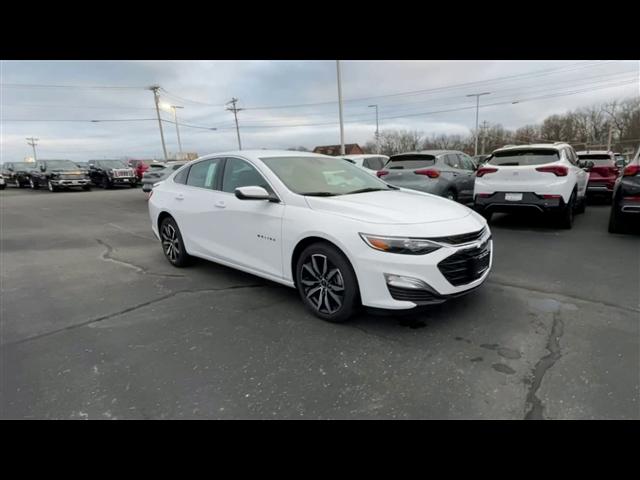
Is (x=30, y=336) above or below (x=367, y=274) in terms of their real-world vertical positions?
below

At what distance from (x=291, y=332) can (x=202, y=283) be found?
6.02 ft

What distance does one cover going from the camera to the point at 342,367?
2.71 m

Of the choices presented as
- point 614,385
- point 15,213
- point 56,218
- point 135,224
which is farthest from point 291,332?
point 15,213

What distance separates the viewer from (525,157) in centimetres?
689

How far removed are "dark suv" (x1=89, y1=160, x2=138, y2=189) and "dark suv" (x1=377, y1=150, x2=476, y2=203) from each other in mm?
19616

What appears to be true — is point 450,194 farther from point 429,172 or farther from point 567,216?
point 567,216

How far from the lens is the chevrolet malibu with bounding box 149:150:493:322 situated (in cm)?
299

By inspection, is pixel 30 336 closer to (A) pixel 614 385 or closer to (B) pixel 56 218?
(A) pixel 614 385

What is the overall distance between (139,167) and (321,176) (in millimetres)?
23542

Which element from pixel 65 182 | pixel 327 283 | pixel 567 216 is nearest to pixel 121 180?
pixel 65 182

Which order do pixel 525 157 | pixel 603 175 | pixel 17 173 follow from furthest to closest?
pixel 17 173, pixel 603 175, pixel 525 157

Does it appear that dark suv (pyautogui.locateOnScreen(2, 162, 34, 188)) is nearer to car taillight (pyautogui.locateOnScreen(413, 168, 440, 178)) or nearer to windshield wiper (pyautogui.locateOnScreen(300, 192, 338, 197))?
car taillight (pyautogui.locateOnScreen(413, 168, 440, 178))

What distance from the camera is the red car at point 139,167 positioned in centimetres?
2345

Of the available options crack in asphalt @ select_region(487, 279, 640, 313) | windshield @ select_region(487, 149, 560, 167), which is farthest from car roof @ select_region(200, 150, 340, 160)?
windshield @ select_region(487, 149, 560, 167)
